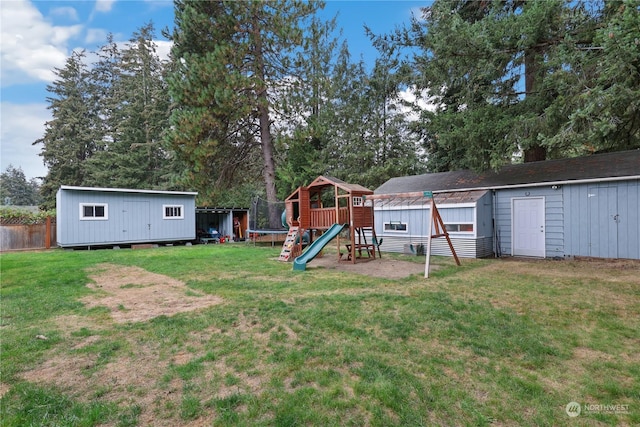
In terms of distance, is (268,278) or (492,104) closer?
(268,278)

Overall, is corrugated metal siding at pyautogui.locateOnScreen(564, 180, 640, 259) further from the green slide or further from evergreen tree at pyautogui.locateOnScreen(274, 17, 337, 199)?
evergreen tree at pyautogui.locateOnScreen(274, 17, 337, 199)

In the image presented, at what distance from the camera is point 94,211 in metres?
13.4

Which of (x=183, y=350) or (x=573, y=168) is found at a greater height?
(x=573, y=168)

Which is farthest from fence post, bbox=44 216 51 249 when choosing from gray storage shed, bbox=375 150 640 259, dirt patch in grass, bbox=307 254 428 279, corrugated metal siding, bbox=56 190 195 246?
gray storage shed, bbox=375 150 640 259

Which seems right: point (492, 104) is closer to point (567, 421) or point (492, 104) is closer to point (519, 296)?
point (519, 296)

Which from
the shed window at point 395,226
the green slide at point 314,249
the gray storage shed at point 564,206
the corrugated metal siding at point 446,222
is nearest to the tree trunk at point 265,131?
the shed window at point 395,226

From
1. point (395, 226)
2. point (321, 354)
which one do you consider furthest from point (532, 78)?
point (321, 354)

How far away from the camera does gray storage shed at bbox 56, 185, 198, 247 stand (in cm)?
1281

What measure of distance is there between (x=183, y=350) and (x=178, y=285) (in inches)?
131

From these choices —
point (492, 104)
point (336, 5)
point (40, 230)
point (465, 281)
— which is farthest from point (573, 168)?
point (40, 230)

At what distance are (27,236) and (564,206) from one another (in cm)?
1987

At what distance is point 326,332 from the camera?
3611 mm

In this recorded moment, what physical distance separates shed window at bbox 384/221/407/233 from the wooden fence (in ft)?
46.8

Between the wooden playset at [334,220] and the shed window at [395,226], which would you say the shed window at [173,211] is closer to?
the wooden playset at [334,220]
